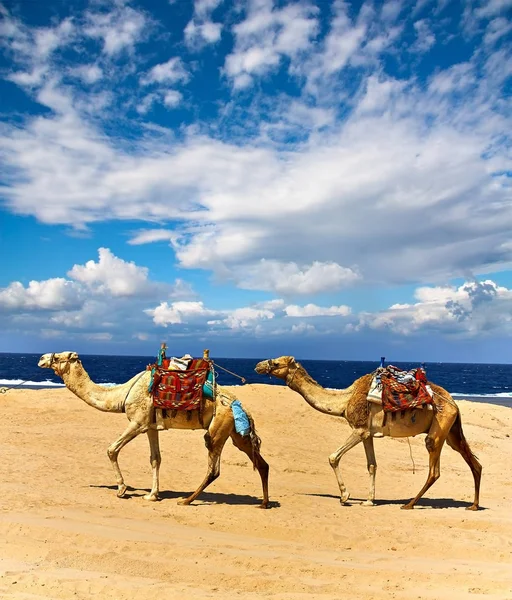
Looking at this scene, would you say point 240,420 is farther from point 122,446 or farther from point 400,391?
point 400,391

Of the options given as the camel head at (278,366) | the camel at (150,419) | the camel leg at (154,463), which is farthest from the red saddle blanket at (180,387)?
the camel head at (278,366)

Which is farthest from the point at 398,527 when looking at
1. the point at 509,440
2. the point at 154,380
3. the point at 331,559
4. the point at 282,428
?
the point at 509,440

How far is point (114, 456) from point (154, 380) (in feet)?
5.89

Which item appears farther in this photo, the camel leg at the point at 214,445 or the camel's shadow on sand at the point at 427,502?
the camel's shadow on sand at the point at 427,502

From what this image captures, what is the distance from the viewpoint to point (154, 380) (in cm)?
1070

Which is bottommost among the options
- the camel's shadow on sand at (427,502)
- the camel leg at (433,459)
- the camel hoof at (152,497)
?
the camel's shadow on sand at (427,502)

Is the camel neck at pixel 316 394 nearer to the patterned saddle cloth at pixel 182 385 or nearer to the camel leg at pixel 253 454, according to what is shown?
the camel leg at pixel 253 454

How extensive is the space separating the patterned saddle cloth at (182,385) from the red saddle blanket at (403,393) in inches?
144

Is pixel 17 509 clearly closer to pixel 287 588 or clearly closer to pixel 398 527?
pixel 287 588

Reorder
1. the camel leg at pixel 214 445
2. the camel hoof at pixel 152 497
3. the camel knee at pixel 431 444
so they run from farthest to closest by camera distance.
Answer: the camel knee at pixel 431 444
the camel hoof at pixel 152 497
the camel leg at pixel 214 445

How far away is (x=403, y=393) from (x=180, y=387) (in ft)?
15.0

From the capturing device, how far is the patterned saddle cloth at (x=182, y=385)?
10383 mm

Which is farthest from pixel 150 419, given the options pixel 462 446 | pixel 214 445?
pixel 462 446

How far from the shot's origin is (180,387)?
10.5 meters
